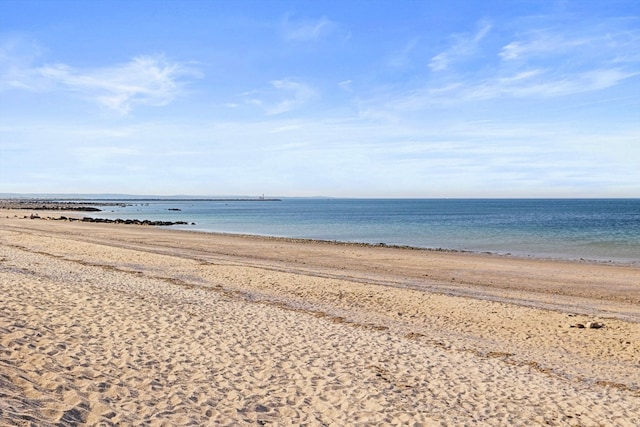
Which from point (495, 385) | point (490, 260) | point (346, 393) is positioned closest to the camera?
point (346, 393)

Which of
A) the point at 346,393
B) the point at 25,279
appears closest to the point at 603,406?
the point at 346,393

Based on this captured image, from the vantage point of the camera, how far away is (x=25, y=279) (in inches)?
617

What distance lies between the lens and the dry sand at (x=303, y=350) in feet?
24.9

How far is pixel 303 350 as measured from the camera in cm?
1067

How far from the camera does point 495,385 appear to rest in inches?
367

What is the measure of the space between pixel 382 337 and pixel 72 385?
705cm

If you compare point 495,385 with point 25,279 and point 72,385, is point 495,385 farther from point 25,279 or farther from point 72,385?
Result: point 25,279

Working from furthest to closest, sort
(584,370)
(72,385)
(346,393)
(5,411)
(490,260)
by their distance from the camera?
(490,260) < (584,370) < (346,393) < (72,385) < (5,411)

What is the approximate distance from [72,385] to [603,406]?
8.56m

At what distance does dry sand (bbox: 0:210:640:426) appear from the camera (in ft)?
24.9

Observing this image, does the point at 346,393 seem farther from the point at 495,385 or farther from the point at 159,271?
the point at 159,271

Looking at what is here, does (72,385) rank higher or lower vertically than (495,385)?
higher

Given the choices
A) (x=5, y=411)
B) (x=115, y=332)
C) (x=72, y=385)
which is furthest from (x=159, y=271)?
(x=5, y=411)

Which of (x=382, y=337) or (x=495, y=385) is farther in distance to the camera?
(x=382, y=337)
